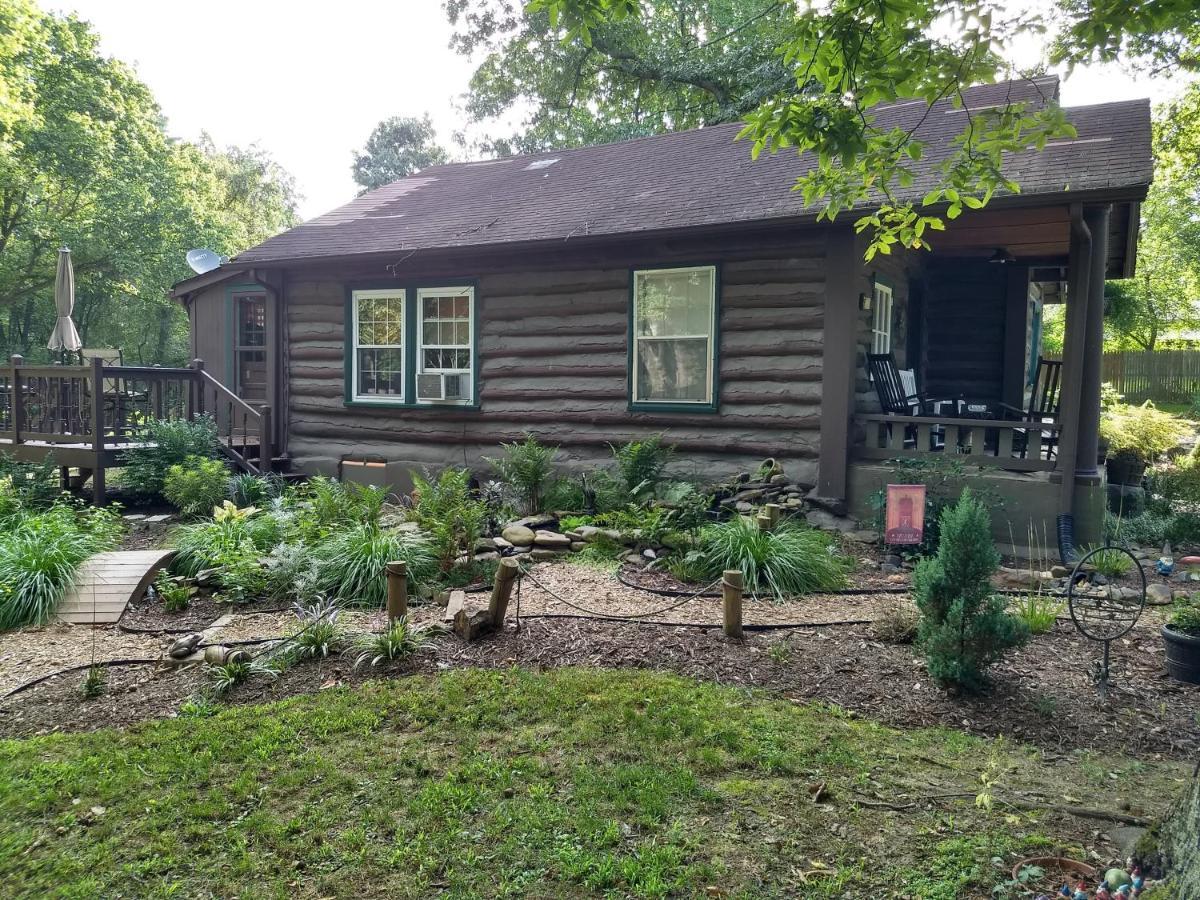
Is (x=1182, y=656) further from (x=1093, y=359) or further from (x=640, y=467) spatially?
(x=640, y=467)

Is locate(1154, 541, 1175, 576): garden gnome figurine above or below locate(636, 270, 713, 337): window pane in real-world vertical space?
below

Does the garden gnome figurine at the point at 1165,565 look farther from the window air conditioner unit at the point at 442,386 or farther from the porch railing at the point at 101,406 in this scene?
the porch railing at the point at 101,406

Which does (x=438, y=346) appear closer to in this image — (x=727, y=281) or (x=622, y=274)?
(x=622, y=274)

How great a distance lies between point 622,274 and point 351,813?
784 centimetres

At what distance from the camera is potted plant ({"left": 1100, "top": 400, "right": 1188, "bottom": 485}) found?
34.9 feet

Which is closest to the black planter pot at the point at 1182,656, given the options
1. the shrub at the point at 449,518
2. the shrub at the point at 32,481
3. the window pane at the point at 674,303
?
the shrub at the point at 449,518

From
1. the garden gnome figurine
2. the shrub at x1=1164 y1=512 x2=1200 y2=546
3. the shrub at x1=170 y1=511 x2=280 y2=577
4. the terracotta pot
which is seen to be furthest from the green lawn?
the shrub at x1=1164 y1=512 x2=1200 y2=546

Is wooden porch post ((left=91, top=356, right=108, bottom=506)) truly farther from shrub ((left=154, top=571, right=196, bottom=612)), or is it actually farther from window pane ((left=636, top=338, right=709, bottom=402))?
window pane ((left=636, top=338, right=709, bottom=402))

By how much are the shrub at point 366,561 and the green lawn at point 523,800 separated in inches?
82.4

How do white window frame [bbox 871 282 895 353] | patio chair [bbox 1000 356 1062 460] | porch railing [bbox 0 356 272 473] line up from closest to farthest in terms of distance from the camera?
white window frame [bbox 871 282 895 353], porch railing [bbox 0 356 272 473], patio chair [bbox 1000 356 1062 460]

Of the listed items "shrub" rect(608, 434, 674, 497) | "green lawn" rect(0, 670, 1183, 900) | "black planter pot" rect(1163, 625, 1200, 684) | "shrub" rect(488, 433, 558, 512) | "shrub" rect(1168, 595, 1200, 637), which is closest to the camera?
"green lawn" rect(0, 670, 1183, 900)

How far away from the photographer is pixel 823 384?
8891mm

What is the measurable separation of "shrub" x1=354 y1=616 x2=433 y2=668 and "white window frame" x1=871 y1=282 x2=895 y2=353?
692 centimetres

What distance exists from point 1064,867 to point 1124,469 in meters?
9.44
